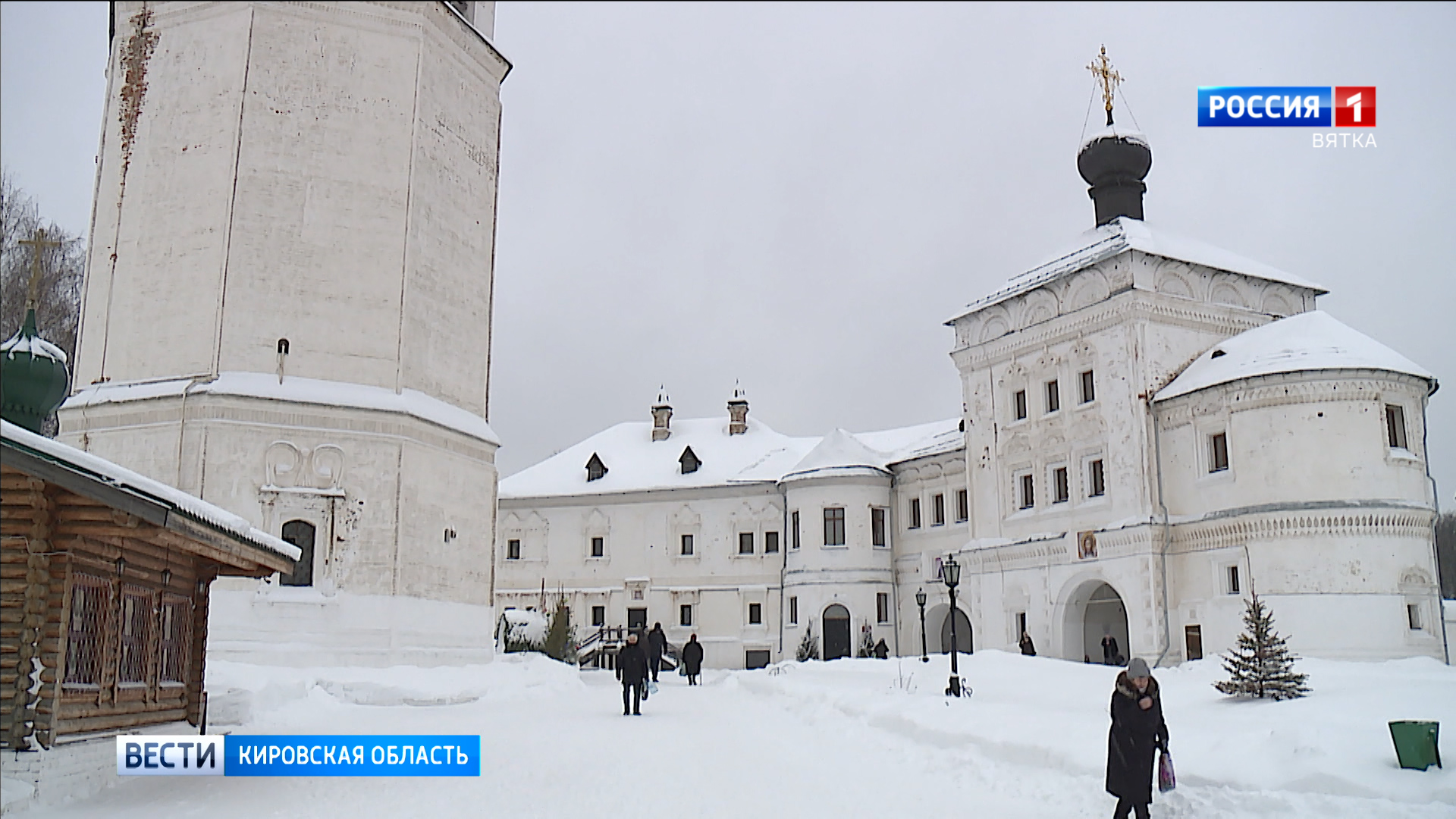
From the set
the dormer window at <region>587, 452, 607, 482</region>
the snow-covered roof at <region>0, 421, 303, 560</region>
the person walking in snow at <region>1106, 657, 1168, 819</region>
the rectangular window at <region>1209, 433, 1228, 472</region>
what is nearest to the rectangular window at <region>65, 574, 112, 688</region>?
the snow-covered roof at <region>0, 421, 303, 560</region>

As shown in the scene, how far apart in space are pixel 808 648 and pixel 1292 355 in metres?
18.2

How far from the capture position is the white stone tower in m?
21.5

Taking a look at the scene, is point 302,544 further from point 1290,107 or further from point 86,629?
point 1290,107

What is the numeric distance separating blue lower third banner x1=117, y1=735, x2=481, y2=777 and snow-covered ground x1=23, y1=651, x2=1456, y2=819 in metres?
0.20

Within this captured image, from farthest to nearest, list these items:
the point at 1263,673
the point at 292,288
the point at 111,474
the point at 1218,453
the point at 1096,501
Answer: the point at 1096,501 → the point at 1218,453 → the point at 292,288 → the point at 1263,673 → the point at 111,474

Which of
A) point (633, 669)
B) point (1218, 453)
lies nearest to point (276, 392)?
point (633, 669)

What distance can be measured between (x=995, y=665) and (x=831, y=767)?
12.4 meters

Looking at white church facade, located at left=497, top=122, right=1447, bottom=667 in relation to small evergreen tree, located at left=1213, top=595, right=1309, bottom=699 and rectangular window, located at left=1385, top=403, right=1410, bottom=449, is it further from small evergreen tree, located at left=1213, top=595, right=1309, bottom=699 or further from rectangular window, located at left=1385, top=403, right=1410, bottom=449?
small evergreen tree, located at left=1213, top=595, right=1309, bottom=699

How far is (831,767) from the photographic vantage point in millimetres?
11344

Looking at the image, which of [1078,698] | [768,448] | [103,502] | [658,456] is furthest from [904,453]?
[103,502]

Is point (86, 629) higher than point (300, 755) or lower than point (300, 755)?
higher

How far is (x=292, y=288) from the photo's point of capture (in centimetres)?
2200

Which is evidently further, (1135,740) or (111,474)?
(111,474)

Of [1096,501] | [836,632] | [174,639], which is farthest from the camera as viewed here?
[836,632]
